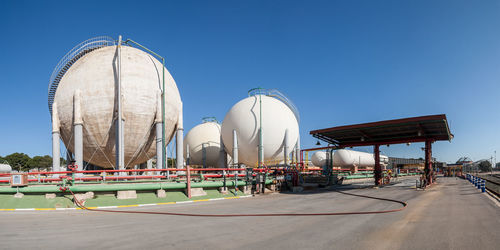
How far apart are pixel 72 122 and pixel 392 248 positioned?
70.4 ft

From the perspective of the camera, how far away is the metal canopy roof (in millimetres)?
22642

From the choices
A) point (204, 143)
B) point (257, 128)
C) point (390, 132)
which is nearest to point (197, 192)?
point (257, 128)

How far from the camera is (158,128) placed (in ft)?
71.1

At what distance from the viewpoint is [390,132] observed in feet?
88.5

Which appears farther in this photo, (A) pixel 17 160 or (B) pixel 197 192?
(A) pixel 17 160

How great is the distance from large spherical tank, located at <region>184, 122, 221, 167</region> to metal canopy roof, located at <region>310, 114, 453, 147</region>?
18810 mm

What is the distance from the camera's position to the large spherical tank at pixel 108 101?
20.3 meters

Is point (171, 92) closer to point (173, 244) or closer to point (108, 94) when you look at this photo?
point (108, 94)

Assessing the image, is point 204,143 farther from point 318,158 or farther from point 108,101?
point 318,158

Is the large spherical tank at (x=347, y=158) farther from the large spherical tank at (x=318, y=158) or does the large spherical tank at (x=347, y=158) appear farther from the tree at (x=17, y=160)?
the tree at (x=17, y=160)

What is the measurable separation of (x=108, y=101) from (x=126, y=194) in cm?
994

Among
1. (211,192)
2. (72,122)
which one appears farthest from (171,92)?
(211,192)

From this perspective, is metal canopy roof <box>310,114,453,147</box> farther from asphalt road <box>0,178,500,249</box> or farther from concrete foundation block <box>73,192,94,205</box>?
concrete foundation block <box>73,192,94,205</box>

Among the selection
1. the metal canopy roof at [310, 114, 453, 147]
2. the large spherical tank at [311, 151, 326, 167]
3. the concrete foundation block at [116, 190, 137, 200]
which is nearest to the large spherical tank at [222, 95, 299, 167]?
the metal canopy roof at [310, 114, 453, 147]
